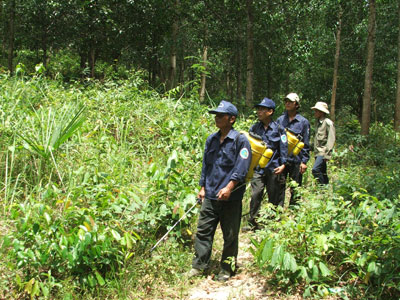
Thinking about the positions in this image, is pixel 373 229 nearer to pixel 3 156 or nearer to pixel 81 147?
pixel 81 147

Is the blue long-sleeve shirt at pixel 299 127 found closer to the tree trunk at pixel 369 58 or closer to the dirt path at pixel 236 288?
Answer: the dirt path at pixel 236 288

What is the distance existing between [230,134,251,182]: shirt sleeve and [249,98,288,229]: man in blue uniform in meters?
1.11

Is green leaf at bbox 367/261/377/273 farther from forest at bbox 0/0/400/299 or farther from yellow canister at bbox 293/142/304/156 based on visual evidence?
yellow canister at bbox 293/142/304/156

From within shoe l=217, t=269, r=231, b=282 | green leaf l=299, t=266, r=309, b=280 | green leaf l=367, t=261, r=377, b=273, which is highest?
green leaf l=367, t=261, r=377, b=273

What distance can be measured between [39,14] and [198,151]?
11.1 m

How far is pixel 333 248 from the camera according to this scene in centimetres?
386

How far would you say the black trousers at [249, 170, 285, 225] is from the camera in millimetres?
5230

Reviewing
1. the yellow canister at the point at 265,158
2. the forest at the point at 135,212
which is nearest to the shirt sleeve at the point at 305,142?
the forest at the point at 135,212

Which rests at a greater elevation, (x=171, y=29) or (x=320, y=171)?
(x=171, y=29)

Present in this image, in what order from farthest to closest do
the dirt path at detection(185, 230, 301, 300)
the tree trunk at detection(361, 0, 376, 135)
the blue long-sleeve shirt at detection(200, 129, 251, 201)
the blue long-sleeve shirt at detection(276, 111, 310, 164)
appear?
the tree trunk at detection(361, 0, 376, 135), the blue long-sleeve shirt at detection(276, 111, 310, 164), the blue long-sleeve shirt at detection(200, 129, 251, 201), the dirt path at detection(185, 230, 301, 300)

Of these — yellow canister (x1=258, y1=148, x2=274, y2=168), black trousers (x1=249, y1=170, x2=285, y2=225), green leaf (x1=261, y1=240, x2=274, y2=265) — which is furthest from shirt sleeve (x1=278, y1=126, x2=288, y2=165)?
green leaf (x1=261, y1=240, x2=274, y2=265)

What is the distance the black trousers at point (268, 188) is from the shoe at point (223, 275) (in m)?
1.20

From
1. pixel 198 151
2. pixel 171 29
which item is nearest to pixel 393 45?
pixel 171 29

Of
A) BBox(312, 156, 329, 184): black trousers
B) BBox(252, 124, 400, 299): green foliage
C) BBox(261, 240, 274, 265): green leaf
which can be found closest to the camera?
BBox(252, 124, 400, 299): green foliage
